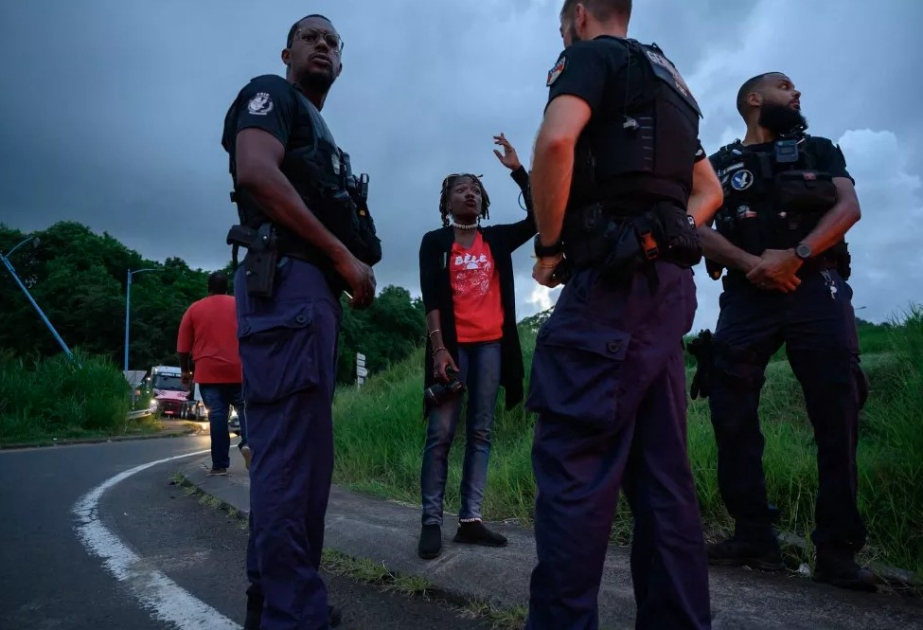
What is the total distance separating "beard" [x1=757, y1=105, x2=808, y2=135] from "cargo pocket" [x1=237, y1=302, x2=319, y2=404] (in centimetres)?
249

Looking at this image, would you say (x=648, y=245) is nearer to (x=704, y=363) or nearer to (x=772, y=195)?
(x=704, y=363)

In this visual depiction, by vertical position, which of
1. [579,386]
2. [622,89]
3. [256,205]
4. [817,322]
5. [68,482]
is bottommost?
[68,482]

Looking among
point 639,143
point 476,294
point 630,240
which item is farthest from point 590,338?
point 476,294

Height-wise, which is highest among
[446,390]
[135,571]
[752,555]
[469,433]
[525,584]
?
[446,390]

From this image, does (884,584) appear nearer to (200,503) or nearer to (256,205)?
(256,205)

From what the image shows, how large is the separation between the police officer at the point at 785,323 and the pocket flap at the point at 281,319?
1.91 meters

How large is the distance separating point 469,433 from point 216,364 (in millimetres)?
3729

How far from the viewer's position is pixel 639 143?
6.13ft

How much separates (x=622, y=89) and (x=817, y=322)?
1.63 metres

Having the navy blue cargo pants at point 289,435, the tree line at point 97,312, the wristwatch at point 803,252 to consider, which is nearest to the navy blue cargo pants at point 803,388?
the wristwatch at point 803,252

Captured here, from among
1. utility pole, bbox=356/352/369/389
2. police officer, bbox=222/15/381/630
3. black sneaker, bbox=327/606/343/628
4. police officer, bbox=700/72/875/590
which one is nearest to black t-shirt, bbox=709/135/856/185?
police officer, bbox=700/72/875/590

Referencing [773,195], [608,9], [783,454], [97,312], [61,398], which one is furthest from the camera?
[97,312]

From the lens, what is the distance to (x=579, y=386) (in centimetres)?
174

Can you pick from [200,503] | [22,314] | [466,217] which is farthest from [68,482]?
[22,314]
